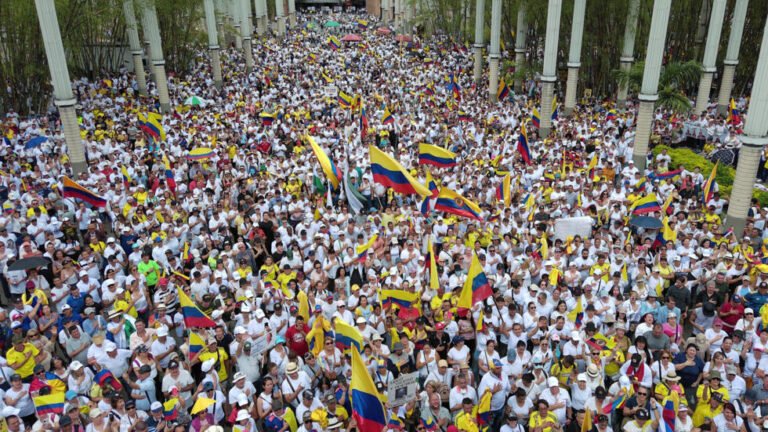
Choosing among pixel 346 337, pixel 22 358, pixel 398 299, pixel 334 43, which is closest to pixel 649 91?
pixel 398 299

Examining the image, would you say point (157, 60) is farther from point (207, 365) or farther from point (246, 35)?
point (207, 365)

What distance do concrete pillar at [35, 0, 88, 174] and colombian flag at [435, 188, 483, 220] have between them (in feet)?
38.3

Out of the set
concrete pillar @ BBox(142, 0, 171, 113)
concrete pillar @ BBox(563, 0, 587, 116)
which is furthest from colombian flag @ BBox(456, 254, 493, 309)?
concrete pillar @ BBox(142, 0, 171, 113)

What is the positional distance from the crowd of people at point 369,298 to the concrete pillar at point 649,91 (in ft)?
2.61

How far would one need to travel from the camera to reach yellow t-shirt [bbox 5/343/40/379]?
7.66 metres

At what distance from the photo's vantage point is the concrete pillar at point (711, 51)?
2158cm

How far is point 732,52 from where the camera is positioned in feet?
76.6

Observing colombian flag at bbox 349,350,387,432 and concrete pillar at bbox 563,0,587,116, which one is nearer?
colombian flag at bbox 349,350,387,432

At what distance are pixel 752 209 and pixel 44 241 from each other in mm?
15129

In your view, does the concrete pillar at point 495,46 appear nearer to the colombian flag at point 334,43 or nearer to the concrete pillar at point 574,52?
the concrete pillar at point 574,52

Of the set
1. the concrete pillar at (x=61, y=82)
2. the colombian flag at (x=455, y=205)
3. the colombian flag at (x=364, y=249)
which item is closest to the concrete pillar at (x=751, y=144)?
the colombian flag at (x=455, y=205)

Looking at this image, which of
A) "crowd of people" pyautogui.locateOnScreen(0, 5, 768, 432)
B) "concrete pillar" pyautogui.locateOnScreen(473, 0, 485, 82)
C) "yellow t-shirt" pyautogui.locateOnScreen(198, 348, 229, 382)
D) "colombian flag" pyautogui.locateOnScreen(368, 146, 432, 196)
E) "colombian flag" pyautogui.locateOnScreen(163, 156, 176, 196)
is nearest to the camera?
"crowd of people" pyautogui.locateOnScreen(0, 5, 768, 432)

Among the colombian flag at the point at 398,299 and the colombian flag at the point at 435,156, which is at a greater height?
the colombian flag at the point at 435,156

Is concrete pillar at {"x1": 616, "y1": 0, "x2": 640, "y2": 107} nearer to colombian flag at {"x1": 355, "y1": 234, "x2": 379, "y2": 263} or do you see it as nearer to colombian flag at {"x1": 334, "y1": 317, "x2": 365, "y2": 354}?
colombian flag at {"x1": 355, "y1": 234, "x2": 379, "y2": 263}
